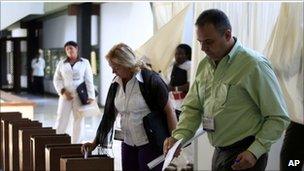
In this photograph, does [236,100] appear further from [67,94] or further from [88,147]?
[67,94]

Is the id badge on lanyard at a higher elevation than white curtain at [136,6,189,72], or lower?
lower

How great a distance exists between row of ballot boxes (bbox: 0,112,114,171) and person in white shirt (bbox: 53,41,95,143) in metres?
1.63

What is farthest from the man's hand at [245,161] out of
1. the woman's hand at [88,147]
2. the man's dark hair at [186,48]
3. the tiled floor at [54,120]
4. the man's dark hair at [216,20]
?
the man's dark hair at [186,48]

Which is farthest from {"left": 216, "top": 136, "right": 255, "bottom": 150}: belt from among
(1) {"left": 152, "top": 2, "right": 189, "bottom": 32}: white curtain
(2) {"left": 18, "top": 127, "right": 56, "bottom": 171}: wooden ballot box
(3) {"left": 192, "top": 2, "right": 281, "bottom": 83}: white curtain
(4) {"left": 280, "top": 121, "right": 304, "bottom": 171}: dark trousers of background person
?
(1) {"left": 152, "top": 2, "right": 189, "bottom": 32}: white curtain

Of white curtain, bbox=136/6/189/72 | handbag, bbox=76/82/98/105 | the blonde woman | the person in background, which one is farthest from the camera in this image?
handbag, bbox=76/82/98/105

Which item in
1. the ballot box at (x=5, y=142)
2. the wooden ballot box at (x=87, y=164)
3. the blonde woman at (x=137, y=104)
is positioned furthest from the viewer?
the ballot box at (x=5, y=142)

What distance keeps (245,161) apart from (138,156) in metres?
1.36

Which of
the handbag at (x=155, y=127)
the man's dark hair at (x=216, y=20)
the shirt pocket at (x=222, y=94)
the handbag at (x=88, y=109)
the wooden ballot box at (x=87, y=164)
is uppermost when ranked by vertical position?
the man's dark hair at (x=216, y=20)

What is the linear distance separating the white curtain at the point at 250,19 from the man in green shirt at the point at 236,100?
2.47 m

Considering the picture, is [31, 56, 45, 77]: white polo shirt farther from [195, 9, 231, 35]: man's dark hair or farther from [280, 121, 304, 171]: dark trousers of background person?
[195, 9, 231, 35]: man's dark hair

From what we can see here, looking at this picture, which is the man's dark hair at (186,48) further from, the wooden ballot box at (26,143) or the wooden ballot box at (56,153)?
the wooden ballot box at (56,153)

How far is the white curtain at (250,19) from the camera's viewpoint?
476 centimetres

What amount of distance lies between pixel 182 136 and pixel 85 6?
42.3ft

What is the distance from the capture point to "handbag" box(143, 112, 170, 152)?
3330mm
